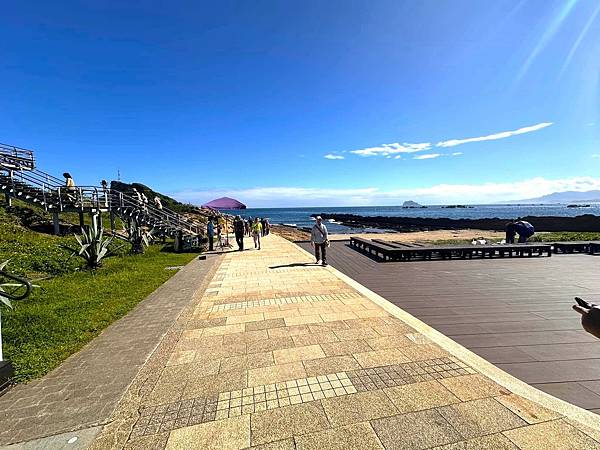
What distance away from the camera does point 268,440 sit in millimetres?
2277

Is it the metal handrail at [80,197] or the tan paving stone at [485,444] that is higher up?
the metal handrail at [80,197]

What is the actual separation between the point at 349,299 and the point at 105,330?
421 cm

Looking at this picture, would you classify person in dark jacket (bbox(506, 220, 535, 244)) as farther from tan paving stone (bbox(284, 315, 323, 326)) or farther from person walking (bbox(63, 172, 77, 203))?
person walking (bbox(63, 172, 77, 203))

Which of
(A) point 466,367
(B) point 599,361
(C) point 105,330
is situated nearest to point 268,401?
(A) point 466,367

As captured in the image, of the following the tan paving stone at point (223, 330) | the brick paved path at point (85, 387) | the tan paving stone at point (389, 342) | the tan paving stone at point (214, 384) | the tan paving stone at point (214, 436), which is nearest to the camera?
the tan paving stone at point (214, 436)

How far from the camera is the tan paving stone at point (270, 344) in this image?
3.84 m

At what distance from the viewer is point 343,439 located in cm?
226

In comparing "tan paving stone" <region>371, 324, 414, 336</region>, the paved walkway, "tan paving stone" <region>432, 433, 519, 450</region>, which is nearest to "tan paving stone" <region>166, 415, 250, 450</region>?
the paved walkway

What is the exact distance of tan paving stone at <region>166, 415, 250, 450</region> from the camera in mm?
2238

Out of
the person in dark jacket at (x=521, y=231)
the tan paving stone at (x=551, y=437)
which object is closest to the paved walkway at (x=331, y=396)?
the tan paving stone at (x=551, y=437)

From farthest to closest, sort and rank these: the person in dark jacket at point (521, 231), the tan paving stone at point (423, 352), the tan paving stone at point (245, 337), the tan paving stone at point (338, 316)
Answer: the person in dark jacket at point (521, 231)
the tan paving stone at point (338, 316)
the tan paving stone at point (245, 337)
the tan paving stone at point (423, 352)

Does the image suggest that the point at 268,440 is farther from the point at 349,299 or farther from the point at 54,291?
the point at 54,291

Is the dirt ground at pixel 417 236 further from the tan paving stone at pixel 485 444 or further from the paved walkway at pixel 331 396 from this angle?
the tan paving stone at pixel 485 444

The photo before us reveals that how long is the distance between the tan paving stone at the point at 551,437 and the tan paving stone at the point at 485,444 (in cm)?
6
